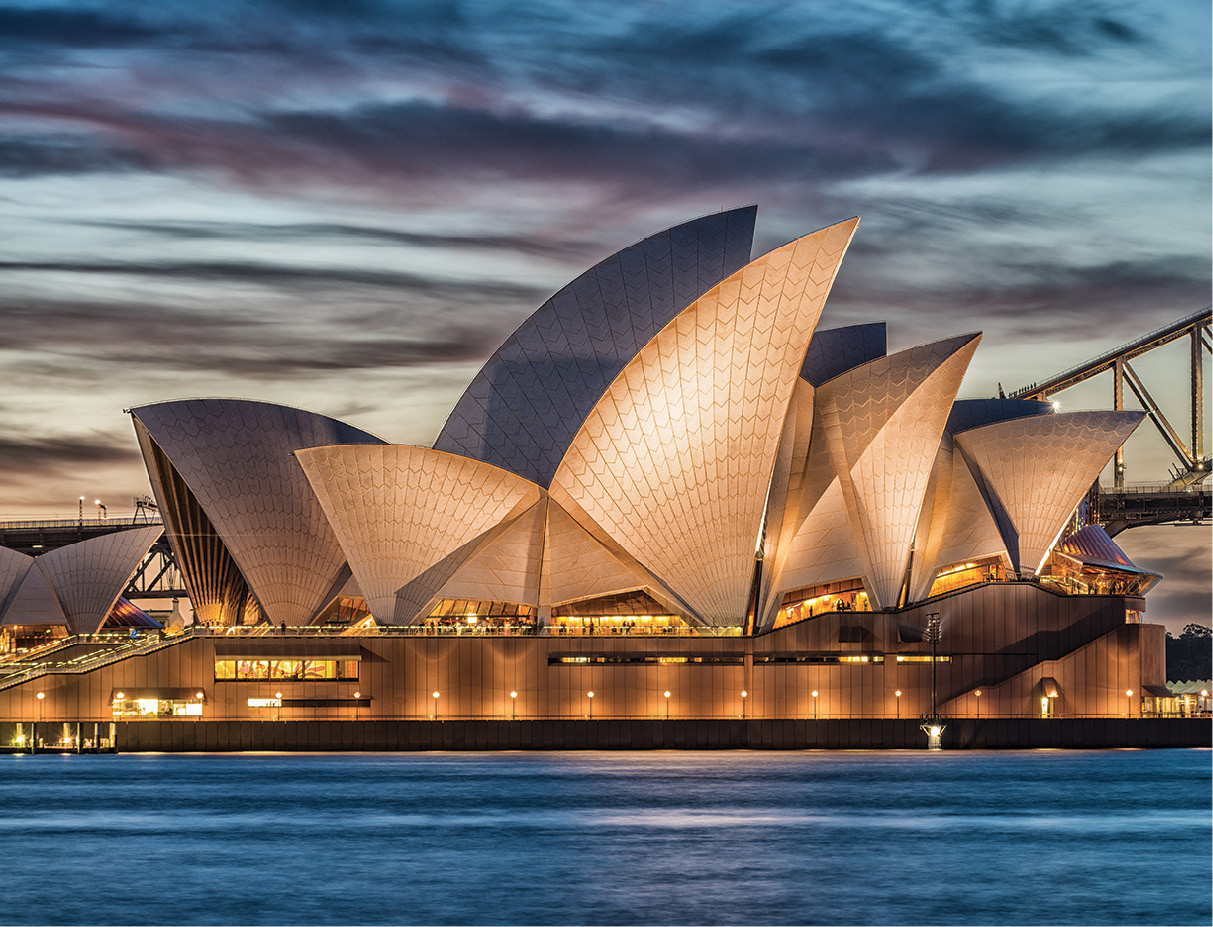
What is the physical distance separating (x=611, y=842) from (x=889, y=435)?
1213 inches

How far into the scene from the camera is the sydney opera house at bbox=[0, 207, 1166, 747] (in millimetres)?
75750

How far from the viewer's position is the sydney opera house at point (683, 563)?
75750mm

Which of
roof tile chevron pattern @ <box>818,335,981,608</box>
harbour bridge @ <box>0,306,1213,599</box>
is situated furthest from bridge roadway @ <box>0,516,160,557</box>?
roof tile chevron pattern @ <box>818,335,981,608</box>

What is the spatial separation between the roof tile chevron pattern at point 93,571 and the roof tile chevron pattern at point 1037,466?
50018 mm

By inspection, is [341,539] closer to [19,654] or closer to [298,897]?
[19,654]

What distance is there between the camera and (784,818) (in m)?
52.5

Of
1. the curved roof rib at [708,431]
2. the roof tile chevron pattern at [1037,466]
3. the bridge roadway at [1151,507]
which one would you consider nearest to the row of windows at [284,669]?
the curved roof rib at [708,431]

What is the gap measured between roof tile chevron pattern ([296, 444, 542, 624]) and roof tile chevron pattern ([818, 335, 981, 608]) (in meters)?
13.6

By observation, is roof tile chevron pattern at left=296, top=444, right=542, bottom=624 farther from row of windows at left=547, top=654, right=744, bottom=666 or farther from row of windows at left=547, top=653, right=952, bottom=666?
row of windows at left=547, top=653, right=952, bottom=666

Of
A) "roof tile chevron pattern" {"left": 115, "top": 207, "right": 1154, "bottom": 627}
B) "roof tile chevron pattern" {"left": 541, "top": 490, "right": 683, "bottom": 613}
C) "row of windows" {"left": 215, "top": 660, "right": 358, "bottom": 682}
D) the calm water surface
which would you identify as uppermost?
"roof tile chevron pattern" {"left": 115, "top": 207, "right": 1154, "bottom": 627}

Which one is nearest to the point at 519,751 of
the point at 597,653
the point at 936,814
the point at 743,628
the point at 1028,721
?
the point at 597,653

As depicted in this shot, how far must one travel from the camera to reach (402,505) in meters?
77.9

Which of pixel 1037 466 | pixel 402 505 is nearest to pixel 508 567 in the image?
pixel 402 505

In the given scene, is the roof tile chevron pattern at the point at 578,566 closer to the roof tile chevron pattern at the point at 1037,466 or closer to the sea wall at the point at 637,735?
the sea wall at the point at 637,735
